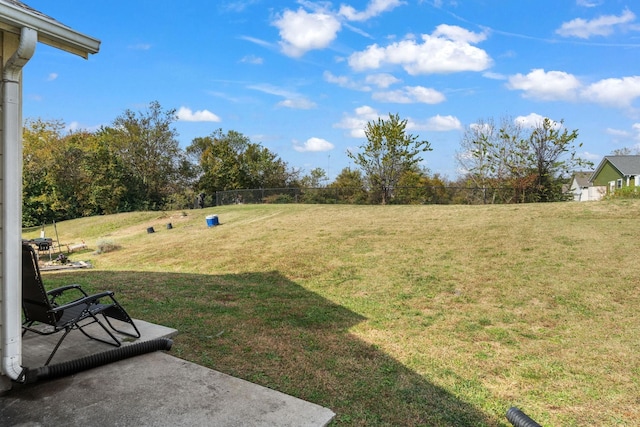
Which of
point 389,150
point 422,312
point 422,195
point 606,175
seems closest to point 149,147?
point 389,150

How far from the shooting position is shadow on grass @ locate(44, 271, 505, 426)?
2.84 m

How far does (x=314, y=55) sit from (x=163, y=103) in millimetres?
12070

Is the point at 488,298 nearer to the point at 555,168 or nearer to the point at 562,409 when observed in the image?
the point at 562,409

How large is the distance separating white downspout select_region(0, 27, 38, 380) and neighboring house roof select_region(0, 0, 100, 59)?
0.06m

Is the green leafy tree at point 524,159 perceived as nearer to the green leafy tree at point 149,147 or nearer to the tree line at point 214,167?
the tree line at point 214,167

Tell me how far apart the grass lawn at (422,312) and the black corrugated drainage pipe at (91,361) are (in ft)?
1.30

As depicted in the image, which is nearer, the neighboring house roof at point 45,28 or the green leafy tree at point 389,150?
the neighboring house roof at point 45,28

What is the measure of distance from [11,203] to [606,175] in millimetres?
40758

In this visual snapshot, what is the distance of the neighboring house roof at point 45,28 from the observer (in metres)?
2.20

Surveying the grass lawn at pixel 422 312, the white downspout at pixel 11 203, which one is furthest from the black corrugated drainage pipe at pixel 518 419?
the white downspout at pixel 11 203

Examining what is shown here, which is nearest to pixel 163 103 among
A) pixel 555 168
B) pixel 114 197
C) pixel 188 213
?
pixel 114 197

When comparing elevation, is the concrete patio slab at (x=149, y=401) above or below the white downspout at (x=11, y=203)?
below

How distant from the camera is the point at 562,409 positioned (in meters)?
2.89

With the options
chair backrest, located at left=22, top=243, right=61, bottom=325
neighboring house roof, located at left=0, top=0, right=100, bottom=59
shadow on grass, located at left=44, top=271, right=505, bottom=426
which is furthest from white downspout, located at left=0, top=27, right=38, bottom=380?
shadow on grass, located at left=44, top=271, right=505, bottom=426
